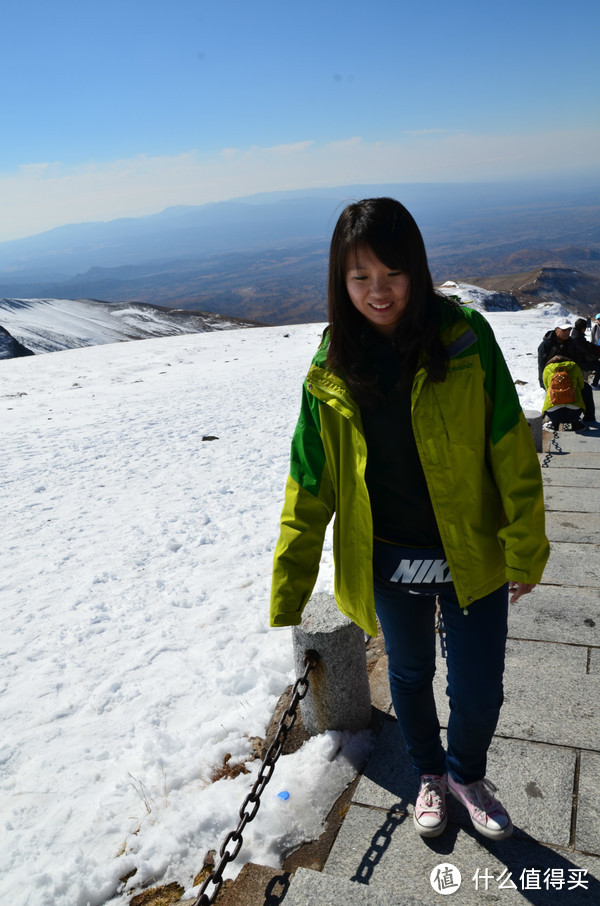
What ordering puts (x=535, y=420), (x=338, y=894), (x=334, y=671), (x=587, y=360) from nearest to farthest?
(x=338, y=894) → (x=334, y=671) → (x=535, y=420) → (x=587, y=360)

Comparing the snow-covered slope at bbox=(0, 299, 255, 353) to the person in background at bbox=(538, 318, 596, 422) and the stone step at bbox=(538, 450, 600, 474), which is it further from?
the stone step at bbox=(538, 450, 600, 474)

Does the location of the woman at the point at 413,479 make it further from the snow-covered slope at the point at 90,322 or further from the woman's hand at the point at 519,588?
the snow-covered slope at the point at 90,322

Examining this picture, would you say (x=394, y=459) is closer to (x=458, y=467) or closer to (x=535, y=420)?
(x=458, y=467)

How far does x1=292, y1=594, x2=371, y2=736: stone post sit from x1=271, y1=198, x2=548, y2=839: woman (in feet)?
2.52

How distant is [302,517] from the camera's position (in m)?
2.26

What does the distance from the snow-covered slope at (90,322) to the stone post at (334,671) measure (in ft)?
157

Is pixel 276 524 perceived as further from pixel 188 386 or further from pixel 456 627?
pixel 188 386

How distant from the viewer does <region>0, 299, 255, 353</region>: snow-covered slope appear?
2003 inches

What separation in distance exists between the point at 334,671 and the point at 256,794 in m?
0.74

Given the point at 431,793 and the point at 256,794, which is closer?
the point at 431,793

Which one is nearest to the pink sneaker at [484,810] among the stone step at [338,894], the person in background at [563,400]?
the stone step at [338,894]

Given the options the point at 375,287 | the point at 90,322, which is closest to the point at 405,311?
the point at 375,287

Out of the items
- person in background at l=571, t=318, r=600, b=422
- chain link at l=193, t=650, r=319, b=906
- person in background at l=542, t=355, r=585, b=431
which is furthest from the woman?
person in background at l=571, t=318, r=600, b=422

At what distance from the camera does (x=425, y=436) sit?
1994 millimetres
